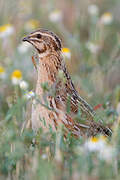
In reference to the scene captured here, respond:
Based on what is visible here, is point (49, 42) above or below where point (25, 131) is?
above

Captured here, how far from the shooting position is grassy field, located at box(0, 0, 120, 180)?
392 centimetres

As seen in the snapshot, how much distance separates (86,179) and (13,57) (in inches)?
208

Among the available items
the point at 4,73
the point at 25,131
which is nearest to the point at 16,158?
the point at 25,131

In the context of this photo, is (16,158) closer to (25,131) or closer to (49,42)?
(25,131)

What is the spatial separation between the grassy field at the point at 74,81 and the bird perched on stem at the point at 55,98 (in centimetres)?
15

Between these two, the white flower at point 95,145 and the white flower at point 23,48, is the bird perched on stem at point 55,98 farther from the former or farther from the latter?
the white flower at point 23,48

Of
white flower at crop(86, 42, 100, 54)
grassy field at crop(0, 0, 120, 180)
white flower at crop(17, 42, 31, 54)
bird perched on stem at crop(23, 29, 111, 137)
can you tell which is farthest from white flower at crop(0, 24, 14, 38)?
bird perched on stem at crop(23, 29, 111, 137)

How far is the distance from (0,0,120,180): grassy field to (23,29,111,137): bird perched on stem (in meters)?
0.15

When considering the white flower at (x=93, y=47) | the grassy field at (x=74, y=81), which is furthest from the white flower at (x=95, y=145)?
the white flower at (x=93, y=47)

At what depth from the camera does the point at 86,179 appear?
144 inches

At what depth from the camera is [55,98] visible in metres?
5.29

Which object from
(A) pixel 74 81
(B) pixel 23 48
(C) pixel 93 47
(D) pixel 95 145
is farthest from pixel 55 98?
(B) pixel 23 48

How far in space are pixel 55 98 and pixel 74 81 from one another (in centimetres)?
229

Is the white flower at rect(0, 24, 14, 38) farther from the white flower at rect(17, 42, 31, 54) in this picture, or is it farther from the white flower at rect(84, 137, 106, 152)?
the white flower at rect(84, 137, 106, 152)
